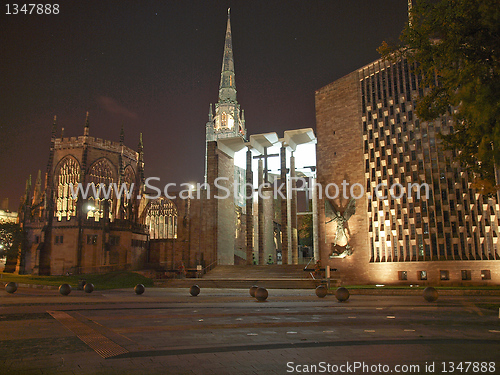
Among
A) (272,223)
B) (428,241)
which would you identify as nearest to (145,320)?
(428,241)

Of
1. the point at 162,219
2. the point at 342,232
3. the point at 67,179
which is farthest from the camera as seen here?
the point at 162,219

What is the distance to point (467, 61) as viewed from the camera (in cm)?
1112

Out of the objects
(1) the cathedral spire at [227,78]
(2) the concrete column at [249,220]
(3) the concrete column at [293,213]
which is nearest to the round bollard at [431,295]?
(3) the concrete column at [293,213]

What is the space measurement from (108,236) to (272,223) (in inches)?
703

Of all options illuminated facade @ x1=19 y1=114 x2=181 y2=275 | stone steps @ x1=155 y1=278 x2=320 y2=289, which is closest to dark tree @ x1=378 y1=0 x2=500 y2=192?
stone steps @ x1=155 y1=278 x2=320 y2=289

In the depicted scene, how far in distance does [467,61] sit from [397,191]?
18.5 m

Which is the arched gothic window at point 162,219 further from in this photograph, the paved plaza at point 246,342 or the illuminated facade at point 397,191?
the paved plaza at point 246,342

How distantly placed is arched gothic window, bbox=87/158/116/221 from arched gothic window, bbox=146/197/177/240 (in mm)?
4808

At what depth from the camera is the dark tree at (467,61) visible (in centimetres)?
1001

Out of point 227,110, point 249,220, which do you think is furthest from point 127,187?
point 227,110

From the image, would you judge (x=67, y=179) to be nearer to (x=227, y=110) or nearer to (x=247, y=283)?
(x=247, y=283)

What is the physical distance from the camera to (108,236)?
40781mm

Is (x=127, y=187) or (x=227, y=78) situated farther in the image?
(x=227, y=78)

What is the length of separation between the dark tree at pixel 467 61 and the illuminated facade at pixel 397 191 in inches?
505
